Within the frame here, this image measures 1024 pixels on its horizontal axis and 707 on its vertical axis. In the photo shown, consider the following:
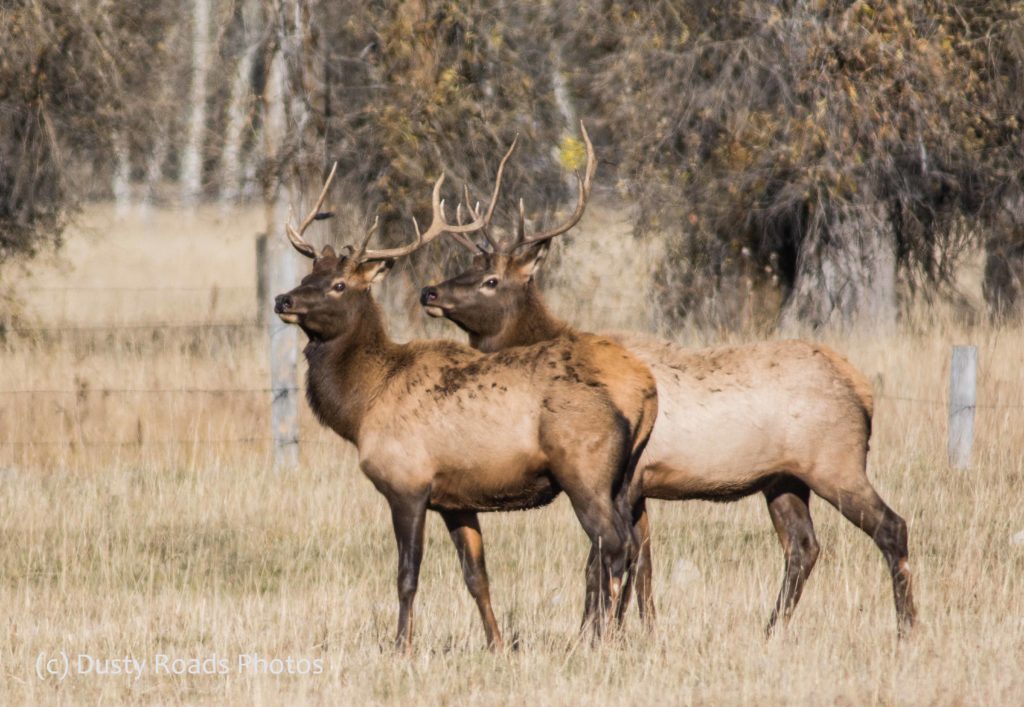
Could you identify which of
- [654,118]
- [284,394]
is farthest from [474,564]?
[654,118]

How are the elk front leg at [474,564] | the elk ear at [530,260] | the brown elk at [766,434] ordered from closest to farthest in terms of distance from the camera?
the elk front leg at [474,564], the brown elk at [766,434], the elk ear at [530,260]

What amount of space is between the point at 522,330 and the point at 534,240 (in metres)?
0.73

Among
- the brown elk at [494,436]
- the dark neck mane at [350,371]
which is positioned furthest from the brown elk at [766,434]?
the dark neck mane at [350,371]

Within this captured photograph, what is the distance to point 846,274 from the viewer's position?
15.6 meters

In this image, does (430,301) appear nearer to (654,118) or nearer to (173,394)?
(173,394)

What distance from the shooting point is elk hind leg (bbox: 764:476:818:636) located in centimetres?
757

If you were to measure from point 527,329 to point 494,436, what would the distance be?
1716 millimetres

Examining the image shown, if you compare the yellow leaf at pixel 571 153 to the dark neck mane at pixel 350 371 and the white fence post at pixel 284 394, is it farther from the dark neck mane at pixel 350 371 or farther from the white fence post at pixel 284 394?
the dark neck mane at pixel 350 371

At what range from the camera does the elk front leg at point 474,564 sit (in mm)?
6902

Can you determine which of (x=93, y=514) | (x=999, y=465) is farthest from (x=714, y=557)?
(x=93, y=514)

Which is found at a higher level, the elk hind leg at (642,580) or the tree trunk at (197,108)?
the tree trunk at (197,108)

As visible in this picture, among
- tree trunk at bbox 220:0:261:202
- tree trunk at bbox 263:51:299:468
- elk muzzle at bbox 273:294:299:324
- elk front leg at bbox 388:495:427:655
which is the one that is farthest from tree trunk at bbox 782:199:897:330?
elk front leg at bbox 388:495:427:655

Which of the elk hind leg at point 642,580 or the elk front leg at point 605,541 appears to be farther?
the elk hind leg at point 642,580

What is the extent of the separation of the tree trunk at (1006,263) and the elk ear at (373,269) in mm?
8905
